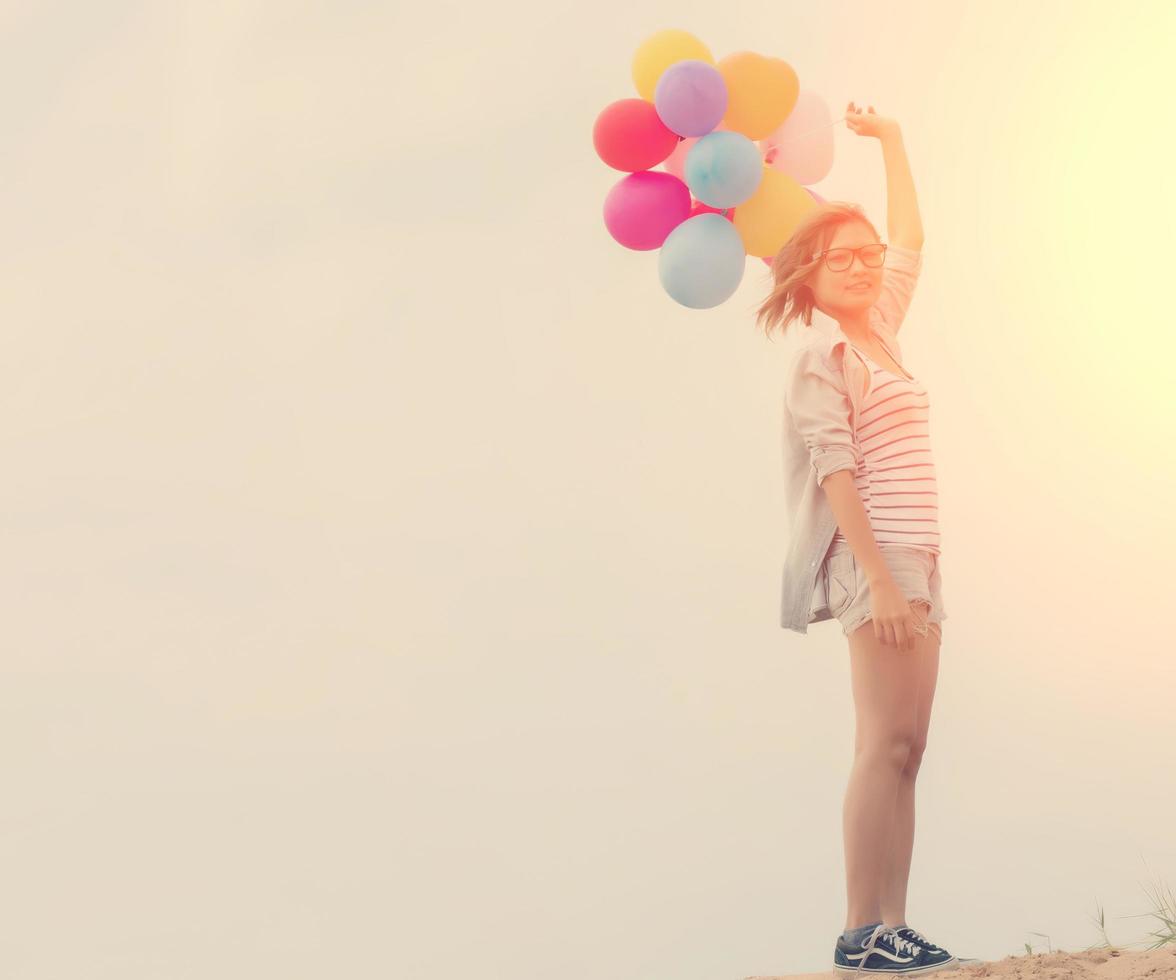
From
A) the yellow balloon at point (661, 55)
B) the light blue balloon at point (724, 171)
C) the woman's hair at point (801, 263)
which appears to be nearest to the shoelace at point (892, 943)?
the woman's hair at point (801, 263)

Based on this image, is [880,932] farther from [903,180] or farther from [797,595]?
[903,180]

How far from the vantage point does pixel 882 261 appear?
353cm

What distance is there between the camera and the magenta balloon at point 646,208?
423 centimetres

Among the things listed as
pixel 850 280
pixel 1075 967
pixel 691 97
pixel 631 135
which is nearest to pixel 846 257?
pixel 850 280

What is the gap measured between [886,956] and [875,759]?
0.44 m

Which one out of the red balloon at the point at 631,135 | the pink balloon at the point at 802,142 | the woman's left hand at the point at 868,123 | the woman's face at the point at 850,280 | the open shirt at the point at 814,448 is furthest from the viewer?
the pink balloon at the point at 802,142

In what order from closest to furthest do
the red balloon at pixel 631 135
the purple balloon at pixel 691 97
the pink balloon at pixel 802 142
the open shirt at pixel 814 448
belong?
the open shirt at pixel 814 448
the purple balloon at pixel 691 97
the red balloon at pixel 631 135
the pink balloon at pixel 802 142

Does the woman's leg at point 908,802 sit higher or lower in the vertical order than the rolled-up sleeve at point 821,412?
lower

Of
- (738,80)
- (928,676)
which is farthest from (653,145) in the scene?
(928,676)

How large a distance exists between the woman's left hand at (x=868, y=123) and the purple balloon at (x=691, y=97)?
415mm

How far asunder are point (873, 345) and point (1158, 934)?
5.40 feet

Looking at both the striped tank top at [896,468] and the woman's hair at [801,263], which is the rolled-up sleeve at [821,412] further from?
the woman's hair at [801,263]

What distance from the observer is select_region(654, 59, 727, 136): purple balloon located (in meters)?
4.14

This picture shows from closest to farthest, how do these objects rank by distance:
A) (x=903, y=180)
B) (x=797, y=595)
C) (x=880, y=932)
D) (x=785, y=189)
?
1. (x=880, y=932)
2. (x=797, y=595)
3. (x=903, y=180)
4. (x=785, y=189)
